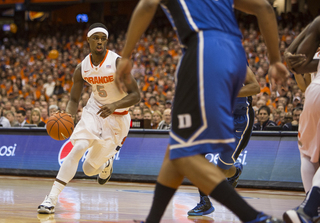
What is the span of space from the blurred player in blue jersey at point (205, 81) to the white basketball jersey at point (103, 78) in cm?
304

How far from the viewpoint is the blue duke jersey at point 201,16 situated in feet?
9.59

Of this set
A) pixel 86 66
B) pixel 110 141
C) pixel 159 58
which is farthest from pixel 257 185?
pixel 159 58

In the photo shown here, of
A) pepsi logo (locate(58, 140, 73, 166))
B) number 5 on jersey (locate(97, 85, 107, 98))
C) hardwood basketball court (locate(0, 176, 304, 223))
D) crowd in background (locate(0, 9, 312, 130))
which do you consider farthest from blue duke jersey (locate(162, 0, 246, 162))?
pepsi logo (locate(58, 140, 73, 166))

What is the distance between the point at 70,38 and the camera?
73.1ft

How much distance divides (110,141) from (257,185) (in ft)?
13.2

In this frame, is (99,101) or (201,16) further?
(99,101)

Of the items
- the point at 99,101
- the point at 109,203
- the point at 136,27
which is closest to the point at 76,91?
the point at 99,101

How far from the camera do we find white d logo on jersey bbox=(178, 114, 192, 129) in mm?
2810

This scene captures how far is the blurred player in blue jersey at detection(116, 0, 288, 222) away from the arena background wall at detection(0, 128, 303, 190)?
6.27 meters

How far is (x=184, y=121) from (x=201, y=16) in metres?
0.69

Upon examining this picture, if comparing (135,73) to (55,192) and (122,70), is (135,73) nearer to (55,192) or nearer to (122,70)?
(55,192)

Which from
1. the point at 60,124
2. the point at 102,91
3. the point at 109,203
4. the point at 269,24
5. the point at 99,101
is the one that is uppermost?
the point at 269,24

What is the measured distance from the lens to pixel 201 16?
2926 mm

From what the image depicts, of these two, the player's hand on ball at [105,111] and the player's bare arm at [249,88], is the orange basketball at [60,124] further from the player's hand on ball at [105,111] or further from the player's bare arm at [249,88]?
the player's bare arm at [249,88]
